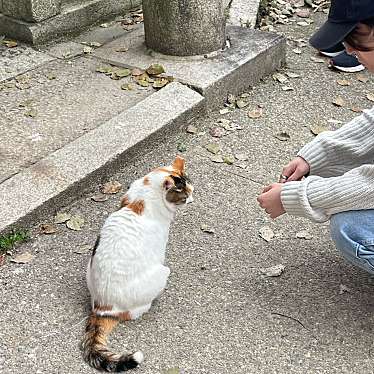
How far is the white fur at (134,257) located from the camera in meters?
2.78

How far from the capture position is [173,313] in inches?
118

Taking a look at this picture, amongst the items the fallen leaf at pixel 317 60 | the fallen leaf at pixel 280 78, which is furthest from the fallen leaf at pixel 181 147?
the fallen leaf at pixel 317 60

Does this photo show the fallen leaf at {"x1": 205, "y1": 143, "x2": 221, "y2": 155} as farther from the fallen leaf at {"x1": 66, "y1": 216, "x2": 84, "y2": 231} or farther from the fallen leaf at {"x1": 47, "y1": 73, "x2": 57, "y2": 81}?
the fallen leaf at {"x1": 47, "y1": 73, "x2": 57, "y2": 81}

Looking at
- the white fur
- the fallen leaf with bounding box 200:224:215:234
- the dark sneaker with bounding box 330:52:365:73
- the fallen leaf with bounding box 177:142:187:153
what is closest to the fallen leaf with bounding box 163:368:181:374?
the white fur

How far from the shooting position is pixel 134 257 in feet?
9.20

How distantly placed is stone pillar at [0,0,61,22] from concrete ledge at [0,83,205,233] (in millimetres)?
1342

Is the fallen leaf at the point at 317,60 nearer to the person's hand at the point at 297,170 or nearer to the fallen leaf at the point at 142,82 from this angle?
the fallen leaf at the point at 142,82

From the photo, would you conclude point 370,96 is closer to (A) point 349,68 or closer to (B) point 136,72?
(A) point 349,68

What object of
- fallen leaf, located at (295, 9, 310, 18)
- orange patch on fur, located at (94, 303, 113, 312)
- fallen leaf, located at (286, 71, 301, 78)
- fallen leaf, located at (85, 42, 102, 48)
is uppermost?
orange patch on fur, located at (94, 303, 113, 312)

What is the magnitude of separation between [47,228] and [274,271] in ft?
3.95

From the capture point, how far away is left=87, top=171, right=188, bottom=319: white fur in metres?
2.78

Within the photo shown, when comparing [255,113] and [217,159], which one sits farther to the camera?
[255,113]

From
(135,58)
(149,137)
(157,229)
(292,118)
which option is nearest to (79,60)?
(135,58)

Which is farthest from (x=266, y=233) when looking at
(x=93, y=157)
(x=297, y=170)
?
(x=93, y=157)
